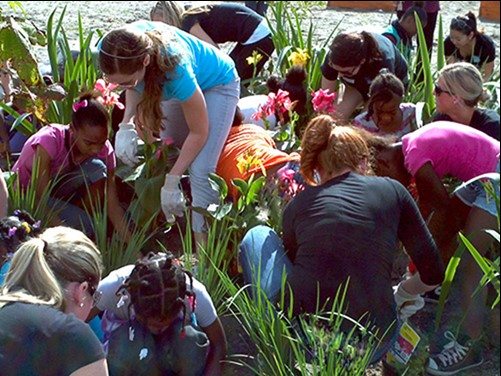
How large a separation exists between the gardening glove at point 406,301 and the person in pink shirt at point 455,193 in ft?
0.46

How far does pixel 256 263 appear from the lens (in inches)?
117

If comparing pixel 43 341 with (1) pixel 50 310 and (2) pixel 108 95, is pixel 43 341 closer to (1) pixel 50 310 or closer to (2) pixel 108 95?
(1) pixel 50 310

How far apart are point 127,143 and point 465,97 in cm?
121

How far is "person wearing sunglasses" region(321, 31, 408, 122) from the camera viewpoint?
3.81 m

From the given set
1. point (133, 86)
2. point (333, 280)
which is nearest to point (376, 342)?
point (333, 280)

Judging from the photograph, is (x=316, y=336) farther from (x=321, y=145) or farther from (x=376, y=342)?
(x=321, y=145)

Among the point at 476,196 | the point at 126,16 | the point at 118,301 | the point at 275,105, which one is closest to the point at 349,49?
the point at 275,105

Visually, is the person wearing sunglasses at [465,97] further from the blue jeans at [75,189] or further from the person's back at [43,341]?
the person's back at [43,341]

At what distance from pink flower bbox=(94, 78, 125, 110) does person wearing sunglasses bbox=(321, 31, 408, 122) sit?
85 cm

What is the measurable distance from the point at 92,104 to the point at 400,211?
120 centimetres

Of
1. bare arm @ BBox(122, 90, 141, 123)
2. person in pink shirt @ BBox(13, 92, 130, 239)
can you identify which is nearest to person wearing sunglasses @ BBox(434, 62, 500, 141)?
bare arm @ BBox(122, 90, 141, 123)

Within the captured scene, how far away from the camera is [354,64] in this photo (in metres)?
3.84

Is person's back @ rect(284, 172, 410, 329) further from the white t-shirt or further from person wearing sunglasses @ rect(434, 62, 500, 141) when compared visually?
person wearing sunglasses @ rect(434, 62, 500, 141)

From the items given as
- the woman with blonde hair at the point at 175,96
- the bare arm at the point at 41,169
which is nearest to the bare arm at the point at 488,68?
the woman with blonde hair at the point at 175,96
